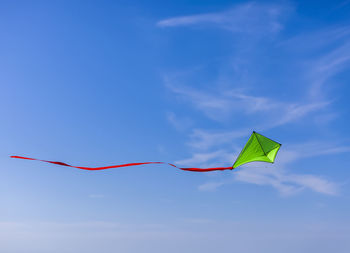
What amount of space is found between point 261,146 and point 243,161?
8.29ft

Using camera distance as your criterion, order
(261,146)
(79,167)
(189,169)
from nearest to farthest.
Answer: (79,167) → (189,169) → (261,146)

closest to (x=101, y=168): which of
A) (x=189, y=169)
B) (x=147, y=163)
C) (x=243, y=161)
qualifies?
(x=147, y=163)

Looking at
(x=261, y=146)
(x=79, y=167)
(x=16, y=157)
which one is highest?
(x=261, y=146)

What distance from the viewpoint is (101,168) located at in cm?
1748

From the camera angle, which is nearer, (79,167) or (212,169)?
(79,167)

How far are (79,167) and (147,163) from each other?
11.8ft

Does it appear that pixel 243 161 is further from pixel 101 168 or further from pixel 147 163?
pixel 101 168

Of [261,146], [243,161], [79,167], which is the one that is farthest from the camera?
[261,146]

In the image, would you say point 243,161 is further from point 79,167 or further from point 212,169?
point 79,167

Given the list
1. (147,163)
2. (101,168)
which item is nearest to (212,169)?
(147,163)

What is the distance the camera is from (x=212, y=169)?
699 inches

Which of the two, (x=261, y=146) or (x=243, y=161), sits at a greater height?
(x=261, y=146)

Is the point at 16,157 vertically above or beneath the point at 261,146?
beneath

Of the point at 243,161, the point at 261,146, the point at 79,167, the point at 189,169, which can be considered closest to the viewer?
the point at 79,167
